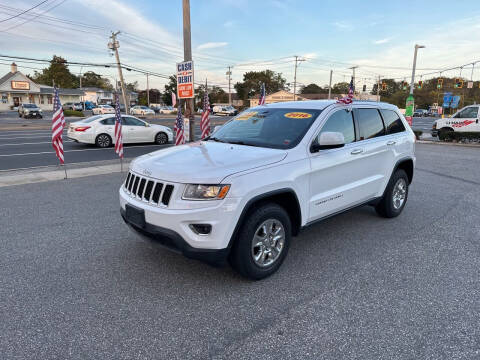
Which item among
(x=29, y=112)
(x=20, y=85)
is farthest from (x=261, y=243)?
(x=20, y=85)

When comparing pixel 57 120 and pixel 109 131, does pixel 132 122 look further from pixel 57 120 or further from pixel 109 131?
pixel 57 120

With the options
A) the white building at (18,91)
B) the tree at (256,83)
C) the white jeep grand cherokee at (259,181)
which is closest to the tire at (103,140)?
the white jeep grand cherokee at (259,181)

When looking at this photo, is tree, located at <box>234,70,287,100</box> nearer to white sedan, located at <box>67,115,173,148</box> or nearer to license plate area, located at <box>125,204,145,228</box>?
white sedan, located at <box>67,115,173,148</box>

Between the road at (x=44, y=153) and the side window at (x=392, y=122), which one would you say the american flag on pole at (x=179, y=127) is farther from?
the side window at (x=392, y=122)

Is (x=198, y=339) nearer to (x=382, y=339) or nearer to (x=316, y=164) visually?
(x=382, y=339)

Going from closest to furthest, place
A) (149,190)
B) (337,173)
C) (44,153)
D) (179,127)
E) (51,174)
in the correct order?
(149,190), (337,173), (51,174), (179,127), (44,153)

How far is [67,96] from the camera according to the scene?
7925 centimetres

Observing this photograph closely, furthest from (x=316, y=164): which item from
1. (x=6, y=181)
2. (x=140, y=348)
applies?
(x=6, y=181)

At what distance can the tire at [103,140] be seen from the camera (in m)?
15.2

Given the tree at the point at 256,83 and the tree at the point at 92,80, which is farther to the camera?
the tree at the point at 92,80

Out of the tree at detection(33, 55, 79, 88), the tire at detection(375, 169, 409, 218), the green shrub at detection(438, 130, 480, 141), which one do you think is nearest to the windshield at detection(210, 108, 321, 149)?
the tire at detection(375, 169, 409, 218)

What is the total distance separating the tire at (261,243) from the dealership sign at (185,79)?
8748 mm

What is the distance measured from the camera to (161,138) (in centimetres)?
1673

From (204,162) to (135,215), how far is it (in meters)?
0.86
